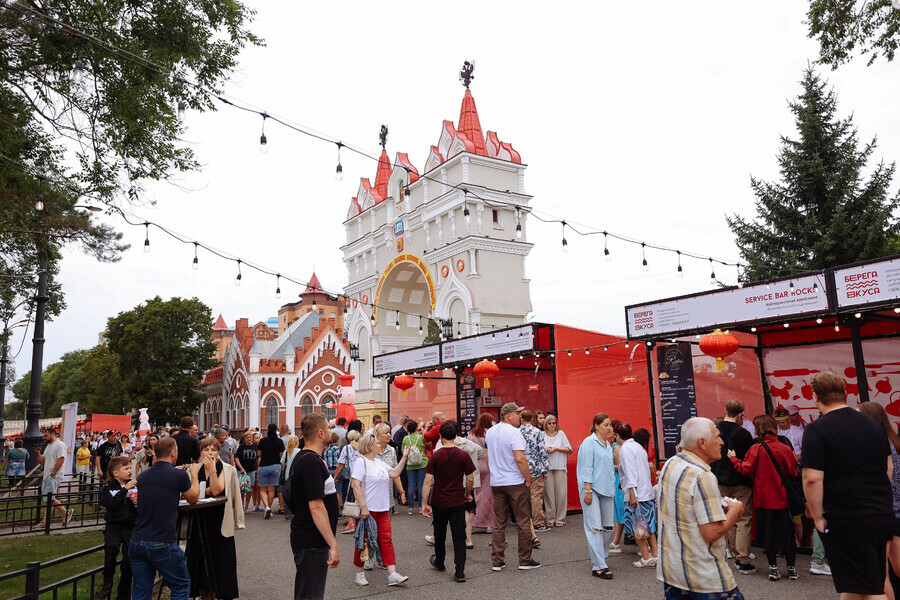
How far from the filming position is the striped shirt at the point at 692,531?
11.1 feet

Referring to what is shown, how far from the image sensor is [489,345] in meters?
15.2

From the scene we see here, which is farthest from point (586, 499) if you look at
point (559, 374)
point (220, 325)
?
point (220, 325)

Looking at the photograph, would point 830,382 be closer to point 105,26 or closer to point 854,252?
point 105,26

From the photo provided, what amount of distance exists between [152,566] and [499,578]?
371 cm

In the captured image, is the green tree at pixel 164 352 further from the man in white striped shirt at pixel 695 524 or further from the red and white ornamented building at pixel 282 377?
the man in white striped shirt at pixel 695 524

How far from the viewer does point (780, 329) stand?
11.9m

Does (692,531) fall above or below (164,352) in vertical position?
below

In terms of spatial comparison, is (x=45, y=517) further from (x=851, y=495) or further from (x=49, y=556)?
(x=851, y=495)

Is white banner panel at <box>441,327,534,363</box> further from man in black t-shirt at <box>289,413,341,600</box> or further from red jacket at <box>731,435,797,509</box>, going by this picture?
man in black t-shirt at <box>289,413,341,600</box>

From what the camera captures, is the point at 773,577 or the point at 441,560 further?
the point at 441,560

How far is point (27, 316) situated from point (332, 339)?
3008cm

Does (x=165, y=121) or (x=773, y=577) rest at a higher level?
(x=165, y=121)

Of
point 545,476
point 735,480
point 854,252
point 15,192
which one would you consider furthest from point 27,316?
point 854,252

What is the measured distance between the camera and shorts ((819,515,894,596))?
3.67 metres
